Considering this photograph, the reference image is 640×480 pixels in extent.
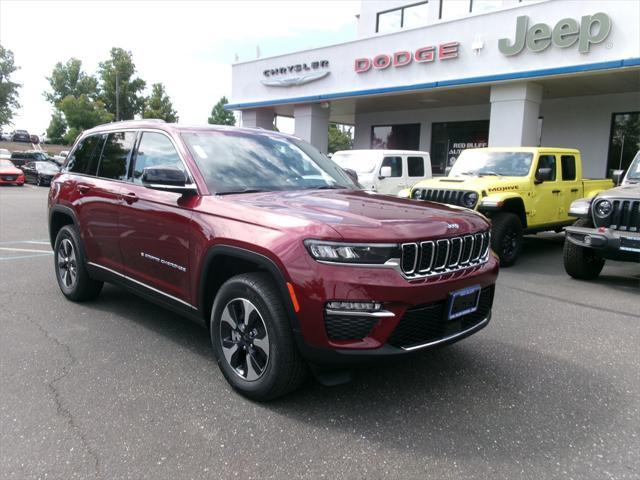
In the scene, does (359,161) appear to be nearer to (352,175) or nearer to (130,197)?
(352,175)

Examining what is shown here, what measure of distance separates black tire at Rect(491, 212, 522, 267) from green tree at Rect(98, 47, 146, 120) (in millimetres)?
59600

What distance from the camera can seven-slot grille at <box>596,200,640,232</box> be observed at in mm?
6188

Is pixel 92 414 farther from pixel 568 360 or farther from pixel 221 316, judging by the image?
pixel 568 360

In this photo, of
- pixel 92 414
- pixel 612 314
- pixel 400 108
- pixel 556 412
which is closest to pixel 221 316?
pixel 92 414

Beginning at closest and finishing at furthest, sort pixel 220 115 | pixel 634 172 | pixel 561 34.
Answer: pixel 634 172 < pixel 561 34 < pixel 220 115

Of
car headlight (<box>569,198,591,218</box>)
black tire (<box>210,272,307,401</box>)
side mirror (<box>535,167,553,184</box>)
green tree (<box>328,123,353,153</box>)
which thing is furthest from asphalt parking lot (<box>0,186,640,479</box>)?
green tree (<box>328,123,353,153</box>)

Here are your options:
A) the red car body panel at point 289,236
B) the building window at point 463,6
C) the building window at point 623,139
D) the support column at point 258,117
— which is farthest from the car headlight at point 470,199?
the support column at point 258,117

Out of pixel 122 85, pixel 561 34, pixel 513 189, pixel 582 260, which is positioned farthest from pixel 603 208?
pixel 122 85

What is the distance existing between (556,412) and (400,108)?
1766 cm

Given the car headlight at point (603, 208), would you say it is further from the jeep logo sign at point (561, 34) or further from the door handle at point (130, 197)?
the jeep logo sign at point (561, 34)

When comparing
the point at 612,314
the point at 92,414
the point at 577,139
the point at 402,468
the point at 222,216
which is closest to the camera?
the point at 402,468

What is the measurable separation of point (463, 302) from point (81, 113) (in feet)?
176

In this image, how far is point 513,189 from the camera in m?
8.23

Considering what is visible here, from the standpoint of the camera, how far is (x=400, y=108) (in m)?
19.7
